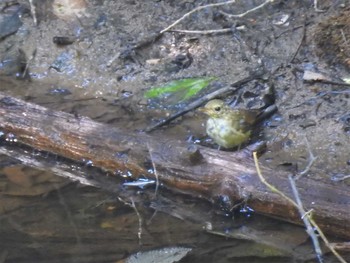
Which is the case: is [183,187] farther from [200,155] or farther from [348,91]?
[348,91]

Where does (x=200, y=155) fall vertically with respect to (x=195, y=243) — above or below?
above

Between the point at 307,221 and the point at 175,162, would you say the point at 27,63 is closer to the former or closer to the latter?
the point at 175,162

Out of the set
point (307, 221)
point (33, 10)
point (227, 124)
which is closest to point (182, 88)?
point (227, 124)

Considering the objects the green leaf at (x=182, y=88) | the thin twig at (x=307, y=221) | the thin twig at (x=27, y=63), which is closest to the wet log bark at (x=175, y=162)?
the thin twig at (x=307, y=221)

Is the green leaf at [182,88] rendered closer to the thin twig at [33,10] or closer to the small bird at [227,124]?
the small bird at [227,124]

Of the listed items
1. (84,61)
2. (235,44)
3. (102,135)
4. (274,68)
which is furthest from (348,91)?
(84,61)

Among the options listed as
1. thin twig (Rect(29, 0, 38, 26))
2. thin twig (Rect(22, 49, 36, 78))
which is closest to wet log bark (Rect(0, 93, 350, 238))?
thin twig (Rect(22, 49, 36, 78))

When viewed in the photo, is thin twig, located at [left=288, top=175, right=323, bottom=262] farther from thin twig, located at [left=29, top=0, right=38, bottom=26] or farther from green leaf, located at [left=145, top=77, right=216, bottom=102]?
thin twig, located at [left=29, top=0, right=38, bottom=26]
